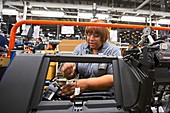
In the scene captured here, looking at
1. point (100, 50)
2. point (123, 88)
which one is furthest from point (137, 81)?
point (100, 50)

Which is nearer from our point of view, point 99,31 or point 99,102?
point 99,102

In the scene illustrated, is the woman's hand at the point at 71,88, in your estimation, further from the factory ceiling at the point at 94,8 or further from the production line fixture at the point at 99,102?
the factory ceiling at the point at 94,8

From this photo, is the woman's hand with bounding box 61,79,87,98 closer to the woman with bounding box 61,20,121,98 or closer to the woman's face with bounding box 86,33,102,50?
the woman with bounding box 61,20,121,98

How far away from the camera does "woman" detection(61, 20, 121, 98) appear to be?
89cm

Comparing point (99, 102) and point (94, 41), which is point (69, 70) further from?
point (99, 102)

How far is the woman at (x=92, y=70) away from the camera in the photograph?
2.92 ft

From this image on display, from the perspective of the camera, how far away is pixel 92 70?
4.17 feet

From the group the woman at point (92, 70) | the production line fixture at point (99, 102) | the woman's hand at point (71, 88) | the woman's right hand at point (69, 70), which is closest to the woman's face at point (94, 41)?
the woman at point (92, 70)

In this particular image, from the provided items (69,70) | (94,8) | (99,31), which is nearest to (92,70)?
(69,70)

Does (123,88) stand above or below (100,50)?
below

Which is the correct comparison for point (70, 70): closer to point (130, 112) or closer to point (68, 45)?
point (130, 112)

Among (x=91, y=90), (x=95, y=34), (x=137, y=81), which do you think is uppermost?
(x=95, y=34)

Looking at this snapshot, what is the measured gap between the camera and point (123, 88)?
27.1 inches

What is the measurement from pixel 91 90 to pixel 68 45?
2.11 m
